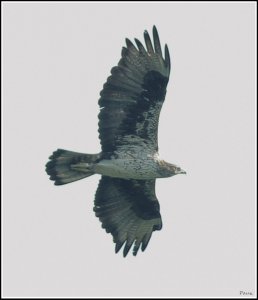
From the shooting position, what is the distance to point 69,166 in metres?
18.8

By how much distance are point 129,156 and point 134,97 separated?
A: 114 cm

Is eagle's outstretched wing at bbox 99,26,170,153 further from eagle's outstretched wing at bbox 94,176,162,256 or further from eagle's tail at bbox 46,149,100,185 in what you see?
eagle's outstretched wing at bbox 94,176,162,256

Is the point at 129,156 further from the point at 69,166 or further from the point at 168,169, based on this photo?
the point at 69,166

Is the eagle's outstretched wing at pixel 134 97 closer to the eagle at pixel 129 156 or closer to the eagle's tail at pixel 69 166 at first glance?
the eagle at pixel 129 156

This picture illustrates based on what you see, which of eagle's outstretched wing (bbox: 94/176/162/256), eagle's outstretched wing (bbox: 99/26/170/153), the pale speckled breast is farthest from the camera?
eagle's outstretched wing (bbox: 94/176/162/256)

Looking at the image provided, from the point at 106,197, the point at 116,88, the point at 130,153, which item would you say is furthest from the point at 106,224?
the point at 116,88

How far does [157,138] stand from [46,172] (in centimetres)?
219

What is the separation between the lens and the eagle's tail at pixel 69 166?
61.2 ft

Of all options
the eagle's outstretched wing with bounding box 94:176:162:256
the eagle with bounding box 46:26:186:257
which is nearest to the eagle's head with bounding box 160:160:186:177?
the eagle with bounding box 46:26:186:257

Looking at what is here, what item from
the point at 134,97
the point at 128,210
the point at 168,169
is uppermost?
the point at 134,97

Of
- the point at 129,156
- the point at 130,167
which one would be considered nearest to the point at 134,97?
the point at 129,156

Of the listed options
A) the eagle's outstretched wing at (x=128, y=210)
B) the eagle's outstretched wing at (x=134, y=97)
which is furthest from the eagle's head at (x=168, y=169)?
the eagle's outstretched wing at (x=128, y=210)

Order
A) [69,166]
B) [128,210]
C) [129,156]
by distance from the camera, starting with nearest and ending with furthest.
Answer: [129,156], [69,166], [128,210]

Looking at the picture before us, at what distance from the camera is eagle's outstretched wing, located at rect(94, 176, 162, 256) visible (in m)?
19.5
